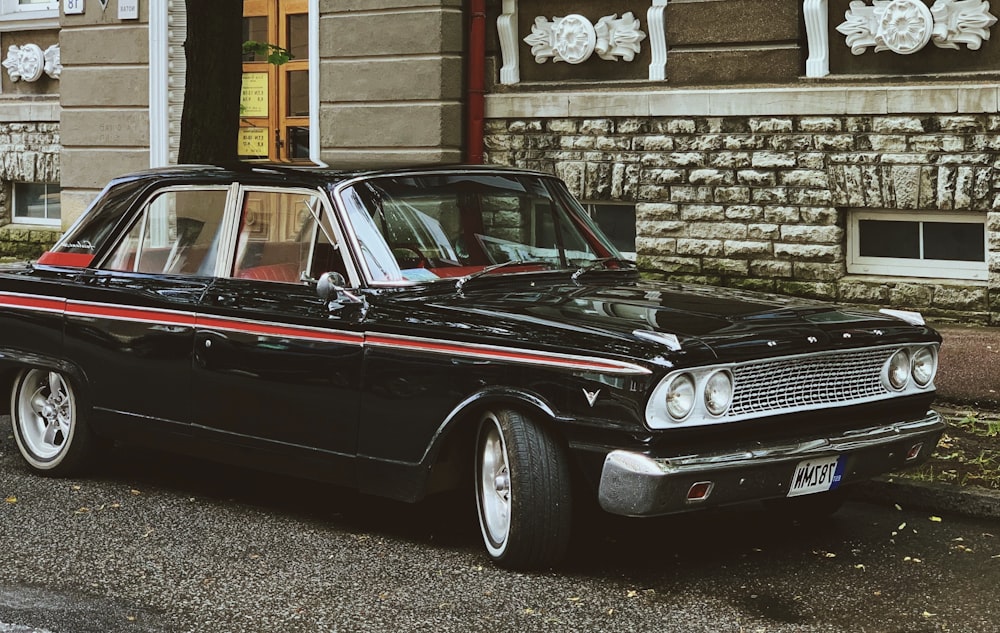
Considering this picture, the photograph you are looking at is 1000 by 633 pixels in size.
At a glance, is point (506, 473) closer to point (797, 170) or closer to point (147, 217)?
point (147, 217)

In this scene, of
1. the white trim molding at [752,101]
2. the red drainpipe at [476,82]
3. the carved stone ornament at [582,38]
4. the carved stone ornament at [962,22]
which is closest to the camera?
the carved stone ornament at [962,22]

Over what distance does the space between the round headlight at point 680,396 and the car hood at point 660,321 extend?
0.09 meters

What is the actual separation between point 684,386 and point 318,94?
10.1m

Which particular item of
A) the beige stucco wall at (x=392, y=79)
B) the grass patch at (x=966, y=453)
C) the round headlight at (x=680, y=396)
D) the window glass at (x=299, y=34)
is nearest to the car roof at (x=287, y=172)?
the round headlight at (x=680, y=396)

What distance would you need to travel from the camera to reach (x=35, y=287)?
7387mm

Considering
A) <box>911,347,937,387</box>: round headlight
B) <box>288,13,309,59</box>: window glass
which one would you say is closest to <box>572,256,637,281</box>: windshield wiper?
<box>911,347,937,387</box>: round headlight

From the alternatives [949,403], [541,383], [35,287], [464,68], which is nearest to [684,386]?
[541,383]

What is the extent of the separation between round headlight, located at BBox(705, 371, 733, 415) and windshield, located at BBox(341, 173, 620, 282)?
1348 mm

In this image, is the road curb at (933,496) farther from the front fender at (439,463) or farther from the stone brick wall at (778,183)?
the stone brick wall at (778,183)

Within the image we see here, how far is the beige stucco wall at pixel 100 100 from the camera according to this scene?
53.1ft

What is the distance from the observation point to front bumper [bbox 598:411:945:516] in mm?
5184

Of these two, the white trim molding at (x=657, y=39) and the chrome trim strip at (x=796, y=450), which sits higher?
the white trim molding at (x=657, y=39)

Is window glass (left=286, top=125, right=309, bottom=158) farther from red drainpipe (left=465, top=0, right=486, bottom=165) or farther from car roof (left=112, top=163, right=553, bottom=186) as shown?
car roof (left=112, top=163, right=553, bottom=186)

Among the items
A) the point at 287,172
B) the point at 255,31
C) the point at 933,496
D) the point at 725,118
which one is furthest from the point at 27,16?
the point at 933,496
